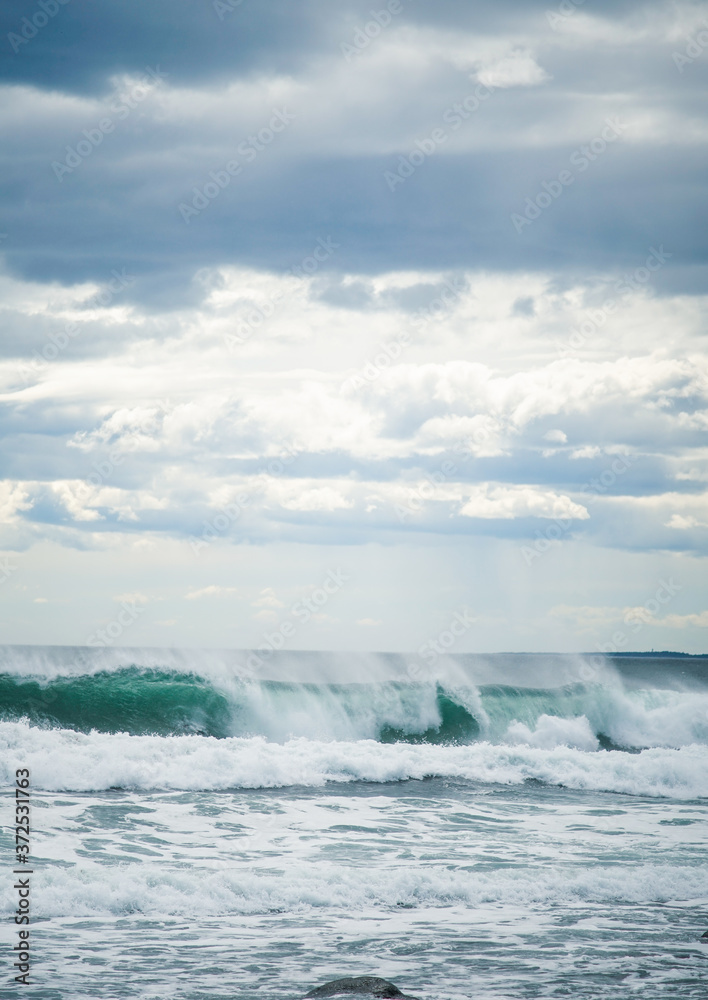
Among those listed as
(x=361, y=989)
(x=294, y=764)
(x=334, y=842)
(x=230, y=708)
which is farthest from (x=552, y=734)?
(x=361, y=989)

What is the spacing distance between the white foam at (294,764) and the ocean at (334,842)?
0.06 metres

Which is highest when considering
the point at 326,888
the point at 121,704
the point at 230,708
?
the point at 121,704

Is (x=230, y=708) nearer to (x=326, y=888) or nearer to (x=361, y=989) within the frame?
(x=326, y=888)

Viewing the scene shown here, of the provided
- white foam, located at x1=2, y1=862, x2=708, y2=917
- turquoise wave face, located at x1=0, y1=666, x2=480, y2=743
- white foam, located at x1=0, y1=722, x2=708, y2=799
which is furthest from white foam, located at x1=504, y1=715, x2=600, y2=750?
white foam, located at x1=2, y1=862, x2=708, y2=917

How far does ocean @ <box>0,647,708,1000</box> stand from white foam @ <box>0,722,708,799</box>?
60 millimetres

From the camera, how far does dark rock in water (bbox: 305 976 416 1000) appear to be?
744cm

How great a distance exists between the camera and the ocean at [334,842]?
29.5 feet

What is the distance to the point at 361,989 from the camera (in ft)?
24.6

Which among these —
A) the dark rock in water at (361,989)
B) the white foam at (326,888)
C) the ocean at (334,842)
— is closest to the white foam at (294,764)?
the ocean at (334,842)

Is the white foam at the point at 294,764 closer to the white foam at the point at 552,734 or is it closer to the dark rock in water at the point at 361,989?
the white foam at the point at 552,734

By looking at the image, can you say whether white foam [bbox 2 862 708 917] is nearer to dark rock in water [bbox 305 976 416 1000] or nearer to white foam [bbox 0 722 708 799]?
dark rock in water [bbox 305 976 416 1000]

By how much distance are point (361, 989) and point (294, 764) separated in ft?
42.2

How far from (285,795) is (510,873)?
6712 millimetres

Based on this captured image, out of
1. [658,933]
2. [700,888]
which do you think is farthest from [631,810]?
[658,933]
